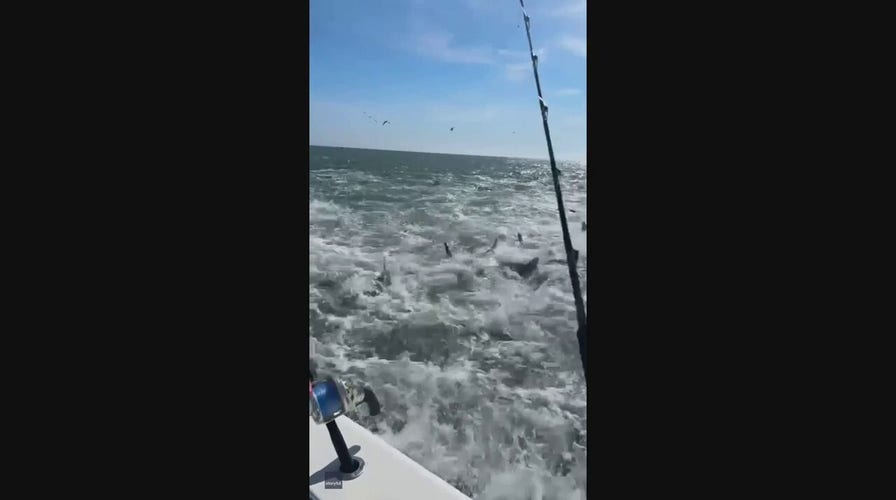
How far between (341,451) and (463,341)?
10.6 feet

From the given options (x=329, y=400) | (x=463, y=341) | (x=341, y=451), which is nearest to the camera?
(x=329, y=400)

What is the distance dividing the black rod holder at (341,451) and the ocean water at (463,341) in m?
0.96

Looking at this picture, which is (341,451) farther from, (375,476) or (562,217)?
(562,217)

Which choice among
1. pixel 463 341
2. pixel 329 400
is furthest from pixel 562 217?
pixel 463 341

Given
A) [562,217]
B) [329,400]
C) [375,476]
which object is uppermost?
[562,217]

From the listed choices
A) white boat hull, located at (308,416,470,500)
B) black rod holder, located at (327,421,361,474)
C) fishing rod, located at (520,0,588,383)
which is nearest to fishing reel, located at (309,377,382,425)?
black rod holder, located at (327,421,361,474)

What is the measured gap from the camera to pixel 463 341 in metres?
4.79

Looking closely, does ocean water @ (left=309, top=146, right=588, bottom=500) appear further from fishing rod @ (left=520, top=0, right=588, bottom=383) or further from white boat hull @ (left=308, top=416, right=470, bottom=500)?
white boat hull @ (left=308, top=416, right=470, bottom=500)

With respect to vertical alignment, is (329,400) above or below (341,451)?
above

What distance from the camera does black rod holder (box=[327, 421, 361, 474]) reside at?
1.59 metres
